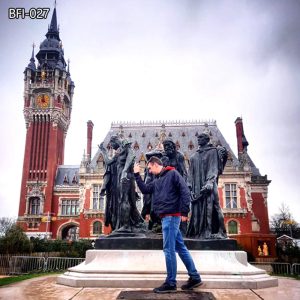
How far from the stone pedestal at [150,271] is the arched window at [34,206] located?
4118 centimetres

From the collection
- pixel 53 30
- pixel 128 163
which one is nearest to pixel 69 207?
pixel 53 30

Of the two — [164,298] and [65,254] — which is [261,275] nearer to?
[164,298]

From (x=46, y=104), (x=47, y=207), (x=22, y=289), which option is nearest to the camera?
(x=22, y=289)

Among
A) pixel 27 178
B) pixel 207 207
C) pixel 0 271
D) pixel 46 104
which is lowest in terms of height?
pixel 0 271

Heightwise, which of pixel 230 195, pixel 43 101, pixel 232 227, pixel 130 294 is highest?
pixel 43 101

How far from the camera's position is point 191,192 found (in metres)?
7.59

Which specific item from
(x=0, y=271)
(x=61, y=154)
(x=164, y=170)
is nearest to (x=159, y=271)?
(x=164, y=170)

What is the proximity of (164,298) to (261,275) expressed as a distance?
2.69 m

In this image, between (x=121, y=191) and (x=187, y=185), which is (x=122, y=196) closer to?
(x=121, y=191)

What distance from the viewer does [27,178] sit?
46344 millimetres

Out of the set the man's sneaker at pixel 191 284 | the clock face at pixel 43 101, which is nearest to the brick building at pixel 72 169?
the clock face at pixel 43 101

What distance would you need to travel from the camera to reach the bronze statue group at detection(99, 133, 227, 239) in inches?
277

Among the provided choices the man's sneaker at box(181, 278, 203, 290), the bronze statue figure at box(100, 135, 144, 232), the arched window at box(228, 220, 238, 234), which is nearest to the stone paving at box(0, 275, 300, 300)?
the man's sneaker at box(181, 278, 203, 290)

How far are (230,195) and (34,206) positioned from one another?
26860 millimetres
